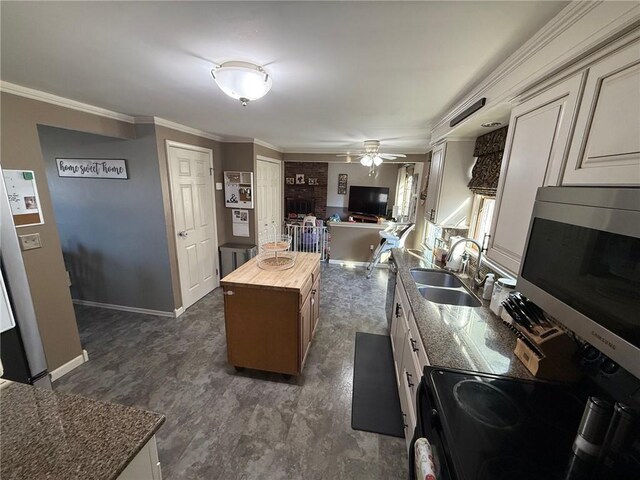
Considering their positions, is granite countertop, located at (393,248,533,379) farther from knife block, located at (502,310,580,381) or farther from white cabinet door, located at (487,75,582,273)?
white cabinet door, located at (487,75,582,273)

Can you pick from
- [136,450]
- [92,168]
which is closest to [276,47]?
[136,450]

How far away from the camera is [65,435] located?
0.72 metres

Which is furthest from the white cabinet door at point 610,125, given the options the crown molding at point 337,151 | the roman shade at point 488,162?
the crown molding at point 337,151

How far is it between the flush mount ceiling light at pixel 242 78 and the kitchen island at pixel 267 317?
1.31 meters

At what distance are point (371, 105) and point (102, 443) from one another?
2408mm

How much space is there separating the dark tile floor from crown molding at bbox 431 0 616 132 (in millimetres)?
2303

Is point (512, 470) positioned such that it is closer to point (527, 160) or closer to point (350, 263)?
point (527, 160)

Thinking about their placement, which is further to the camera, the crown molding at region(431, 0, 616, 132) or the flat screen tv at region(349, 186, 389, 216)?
the flat screen tv at region(349, 186, 389, 216)

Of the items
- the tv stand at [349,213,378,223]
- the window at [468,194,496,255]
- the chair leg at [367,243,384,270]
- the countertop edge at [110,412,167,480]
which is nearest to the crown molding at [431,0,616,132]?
the window at [468,194,496,255]

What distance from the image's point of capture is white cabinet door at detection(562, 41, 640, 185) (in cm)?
69

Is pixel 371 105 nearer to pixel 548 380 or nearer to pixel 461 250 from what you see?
pixel 461 250

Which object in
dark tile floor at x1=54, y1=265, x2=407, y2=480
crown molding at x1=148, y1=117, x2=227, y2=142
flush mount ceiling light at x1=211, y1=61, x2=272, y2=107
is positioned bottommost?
dark tile floor at x1=54, y1=265, x2=407, y2=480

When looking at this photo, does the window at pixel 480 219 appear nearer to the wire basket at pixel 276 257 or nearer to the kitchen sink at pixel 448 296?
the kitchen sink at pixel 448 296

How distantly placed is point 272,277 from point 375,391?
4.24 feet
